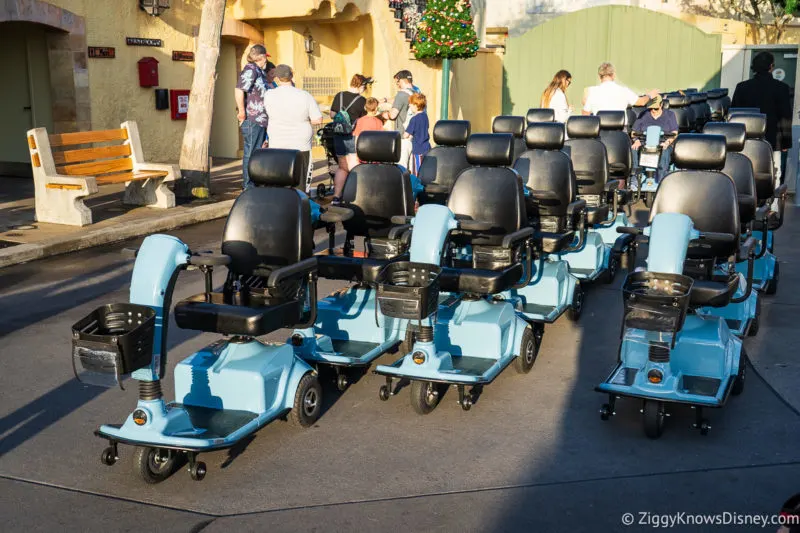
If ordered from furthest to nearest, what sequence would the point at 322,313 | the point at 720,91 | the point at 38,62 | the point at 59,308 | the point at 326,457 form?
1. the point at 720,91
2. the point at 38,62
3. the point at 59,308
4. the point at 322,313
5. the point at 326,457

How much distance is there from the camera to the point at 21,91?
13586 millimetres

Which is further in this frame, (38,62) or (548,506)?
(38,62)

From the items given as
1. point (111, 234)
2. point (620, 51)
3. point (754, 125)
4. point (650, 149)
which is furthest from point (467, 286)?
point (620, 51)

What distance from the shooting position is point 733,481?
4.39m

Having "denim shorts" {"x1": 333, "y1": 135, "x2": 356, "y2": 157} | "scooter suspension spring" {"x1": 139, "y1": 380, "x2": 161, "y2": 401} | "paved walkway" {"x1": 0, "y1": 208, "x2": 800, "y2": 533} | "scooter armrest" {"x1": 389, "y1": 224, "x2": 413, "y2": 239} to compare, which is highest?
"denim shorts" {"x1": 333, "y1": 135, "x2": 356, "y2": 157}

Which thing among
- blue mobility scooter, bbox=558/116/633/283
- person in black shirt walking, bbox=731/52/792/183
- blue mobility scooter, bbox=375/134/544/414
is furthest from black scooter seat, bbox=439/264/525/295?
person in black shirt walking, bbox=731/52/792/183

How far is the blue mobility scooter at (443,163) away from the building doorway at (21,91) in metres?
6.95

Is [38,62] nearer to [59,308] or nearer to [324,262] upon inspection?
[59,308]

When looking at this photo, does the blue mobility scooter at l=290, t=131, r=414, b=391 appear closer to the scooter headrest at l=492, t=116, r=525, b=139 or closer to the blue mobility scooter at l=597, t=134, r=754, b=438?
the blue mobility scooter at l=597, t=134, r=754, b=438

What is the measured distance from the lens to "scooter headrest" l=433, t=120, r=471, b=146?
8.00m

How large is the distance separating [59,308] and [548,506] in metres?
4.55

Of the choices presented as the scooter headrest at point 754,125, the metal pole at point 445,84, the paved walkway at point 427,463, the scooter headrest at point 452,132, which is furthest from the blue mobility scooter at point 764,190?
the metal pole at point 445,84

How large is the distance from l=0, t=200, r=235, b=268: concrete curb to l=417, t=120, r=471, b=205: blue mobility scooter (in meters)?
3.33

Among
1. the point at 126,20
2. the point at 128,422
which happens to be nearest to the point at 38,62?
the point at 126,20
